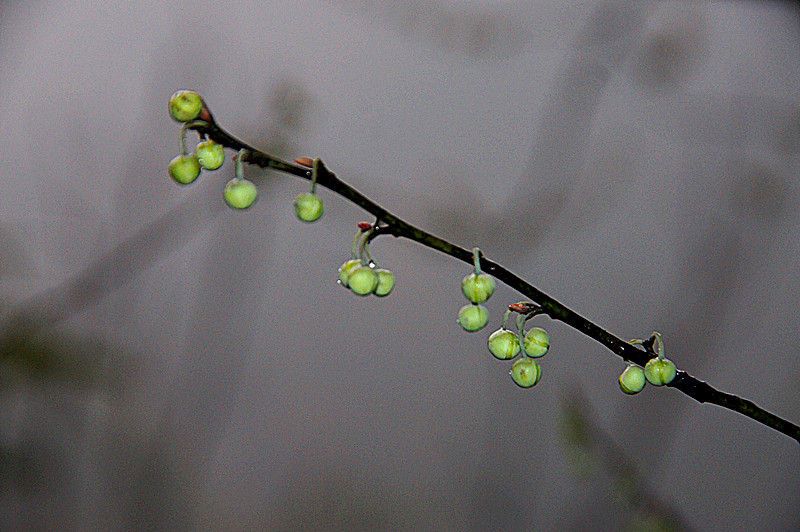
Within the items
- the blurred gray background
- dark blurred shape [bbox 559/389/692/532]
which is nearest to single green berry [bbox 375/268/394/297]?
the blurred gray background

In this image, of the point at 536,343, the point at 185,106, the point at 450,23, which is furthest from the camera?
the point at 450,23

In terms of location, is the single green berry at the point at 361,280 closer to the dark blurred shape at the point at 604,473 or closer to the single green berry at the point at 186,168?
the single green berry at the point at 186,168

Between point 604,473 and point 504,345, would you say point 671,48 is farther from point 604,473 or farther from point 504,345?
point 504,345

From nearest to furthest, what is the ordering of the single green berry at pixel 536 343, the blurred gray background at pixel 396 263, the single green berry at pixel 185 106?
the single green berry at pixel 185 106 → the single green berry at pixel 536 343 → the blurred gray background at pixel 396 263

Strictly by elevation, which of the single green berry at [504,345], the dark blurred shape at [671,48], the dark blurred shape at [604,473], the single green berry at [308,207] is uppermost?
the dark blurred shape at [671,48]

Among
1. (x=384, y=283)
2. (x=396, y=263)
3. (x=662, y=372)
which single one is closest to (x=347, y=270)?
(x=384, y=283)

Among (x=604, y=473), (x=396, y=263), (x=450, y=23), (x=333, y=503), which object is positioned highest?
(x=450, y=23)

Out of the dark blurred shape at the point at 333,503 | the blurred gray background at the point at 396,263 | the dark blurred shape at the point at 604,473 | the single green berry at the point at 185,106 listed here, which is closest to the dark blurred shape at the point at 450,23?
the blurred gray background at the point at 396,263
